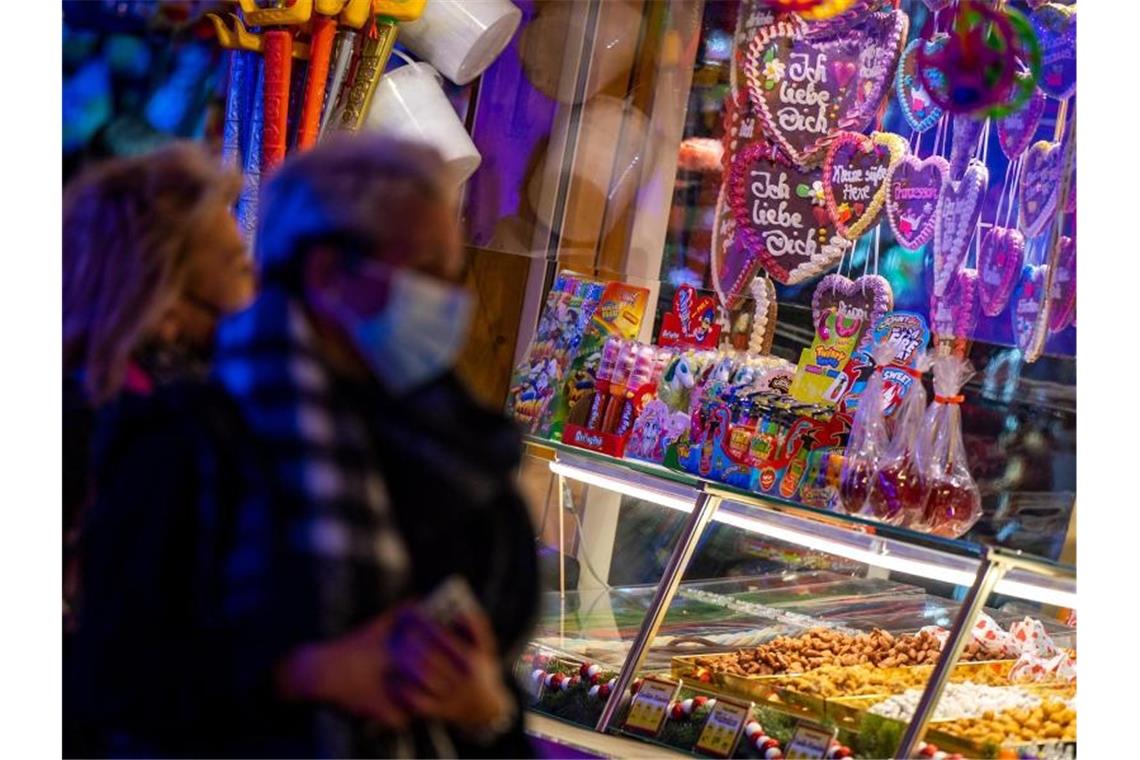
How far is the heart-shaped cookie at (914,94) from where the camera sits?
3.70m

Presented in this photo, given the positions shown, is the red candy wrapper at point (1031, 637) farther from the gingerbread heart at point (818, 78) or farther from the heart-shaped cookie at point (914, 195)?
the gingerbread heart at point (818, 78)

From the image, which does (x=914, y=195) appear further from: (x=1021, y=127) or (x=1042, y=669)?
(x=1042, y=669)

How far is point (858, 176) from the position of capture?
12.4 ft

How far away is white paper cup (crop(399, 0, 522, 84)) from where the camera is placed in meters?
3.54

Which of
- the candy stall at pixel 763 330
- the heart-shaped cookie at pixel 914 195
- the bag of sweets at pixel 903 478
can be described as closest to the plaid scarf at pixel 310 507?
the candy stall at pixel 763 330

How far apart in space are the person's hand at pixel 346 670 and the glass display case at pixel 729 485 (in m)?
1.62

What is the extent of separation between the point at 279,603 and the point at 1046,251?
2539mm

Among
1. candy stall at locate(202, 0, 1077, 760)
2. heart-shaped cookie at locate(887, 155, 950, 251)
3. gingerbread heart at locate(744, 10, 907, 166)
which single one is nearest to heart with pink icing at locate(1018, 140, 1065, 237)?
candy stall at locate(202, 0, 1077, 760)

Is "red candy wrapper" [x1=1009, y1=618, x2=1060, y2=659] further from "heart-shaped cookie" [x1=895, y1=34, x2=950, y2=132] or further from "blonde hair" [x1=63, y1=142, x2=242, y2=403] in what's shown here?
"blonde hair" [x1=63, y1=142, x2=242, y2=403]

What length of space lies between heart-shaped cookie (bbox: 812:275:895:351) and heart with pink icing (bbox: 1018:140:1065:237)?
0.44 metres

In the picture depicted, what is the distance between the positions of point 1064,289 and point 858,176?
655 mm

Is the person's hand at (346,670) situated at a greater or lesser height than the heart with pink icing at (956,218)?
lesser
